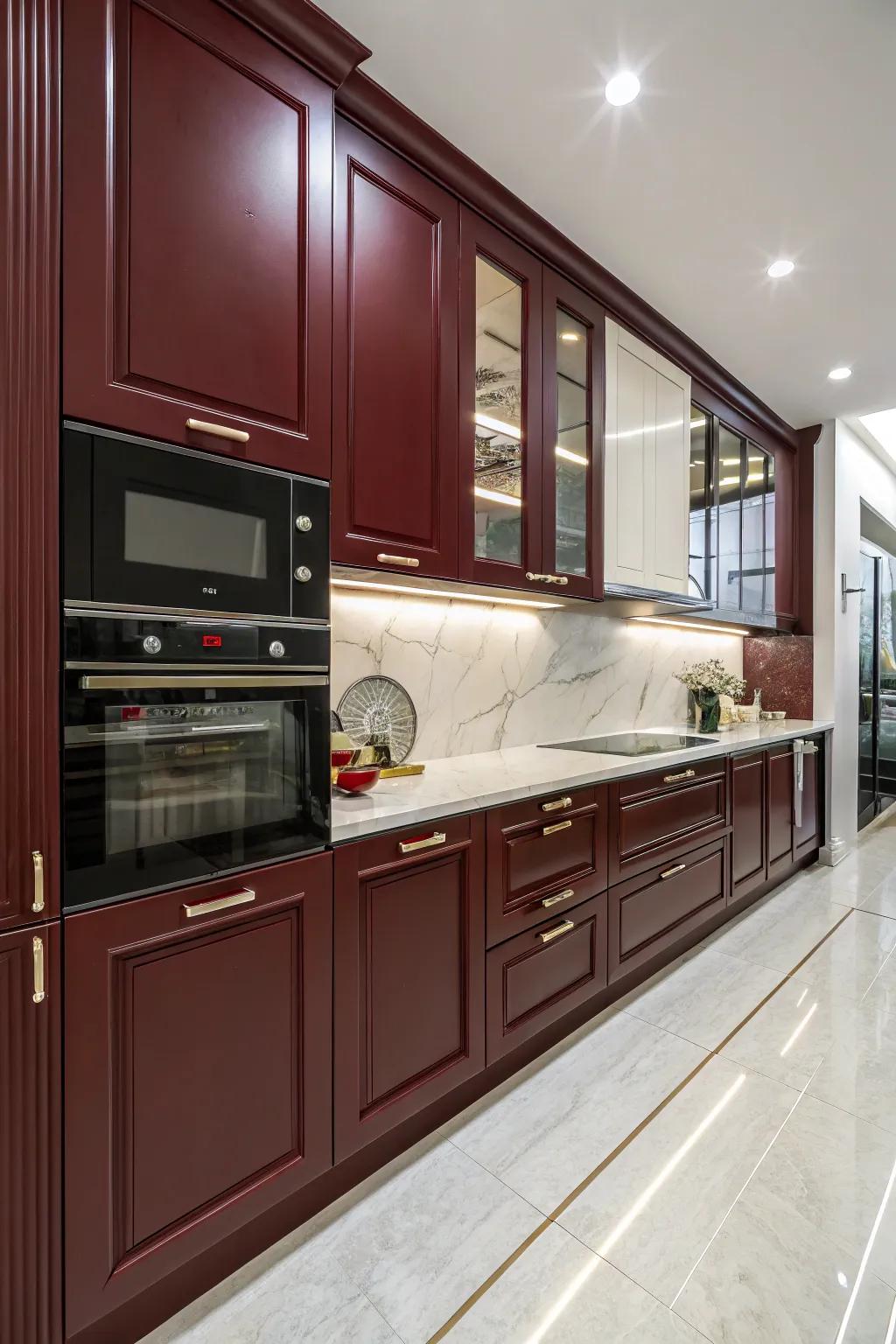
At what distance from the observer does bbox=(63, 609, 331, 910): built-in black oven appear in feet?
3.50

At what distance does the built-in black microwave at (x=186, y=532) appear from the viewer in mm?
1071

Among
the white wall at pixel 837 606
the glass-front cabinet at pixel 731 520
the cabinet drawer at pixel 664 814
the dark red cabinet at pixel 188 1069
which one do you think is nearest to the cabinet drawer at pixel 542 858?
the cabinet drawer at pixel 664 814

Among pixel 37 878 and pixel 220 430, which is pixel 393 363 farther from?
pixel 37 878

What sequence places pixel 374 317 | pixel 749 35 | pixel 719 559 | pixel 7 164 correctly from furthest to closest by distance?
1. pixel 719 559
2. pixel 374 317
3. pixel 749 35
4. pixel 7 164

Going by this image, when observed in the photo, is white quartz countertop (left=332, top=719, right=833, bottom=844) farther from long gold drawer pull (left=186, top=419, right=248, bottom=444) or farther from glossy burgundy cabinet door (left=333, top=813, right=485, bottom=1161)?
long gold drawer pull (left=186, top=419, right=248, bottom=444)

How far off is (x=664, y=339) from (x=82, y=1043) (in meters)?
3.15

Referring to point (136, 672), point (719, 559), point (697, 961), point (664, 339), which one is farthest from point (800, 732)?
point (136, 672)

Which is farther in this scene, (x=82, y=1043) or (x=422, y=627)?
(x=422, y=627)

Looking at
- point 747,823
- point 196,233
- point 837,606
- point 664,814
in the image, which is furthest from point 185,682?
point 837,606

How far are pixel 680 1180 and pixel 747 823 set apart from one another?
1892 mm

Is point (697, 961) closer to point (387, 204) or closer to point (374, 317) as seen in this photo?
point (374, 317)

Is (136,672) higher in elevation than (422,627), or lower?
lower

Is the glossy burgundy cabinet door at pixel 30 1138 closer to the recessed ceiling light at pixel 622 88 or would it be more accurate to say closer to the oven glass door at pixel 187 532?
the oven glass door at pixel 187 532

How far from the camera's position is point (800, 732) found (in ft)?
11.6
